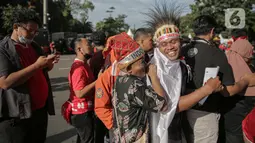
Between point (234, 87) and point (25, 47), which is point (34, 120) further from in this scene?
point (234, 87)

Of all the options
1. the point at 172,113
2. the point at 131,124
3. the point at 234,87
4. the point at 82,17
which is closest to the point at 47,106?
the point at 131,124

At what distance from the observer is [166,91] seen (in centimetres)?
223

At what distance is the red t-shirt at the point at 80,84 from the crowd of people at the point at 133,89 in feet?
0.04

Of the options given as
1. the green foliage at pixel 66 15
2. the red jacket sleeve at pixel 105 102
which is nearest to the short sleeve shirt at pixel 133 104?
the red jacket sleeve at pixel 105 102

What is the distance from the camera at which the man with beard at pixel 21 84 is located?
2502 mm

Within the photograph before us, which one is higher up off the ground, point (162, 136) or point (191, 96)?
point (191, 96)

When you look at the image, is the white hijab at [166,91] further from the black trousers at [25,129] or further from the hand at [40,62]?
the black trousers at [25,129]

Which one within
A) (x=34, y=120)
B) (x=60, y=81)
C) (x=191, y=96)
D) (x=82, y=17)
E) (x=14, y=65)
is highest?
(x=82, y=17)

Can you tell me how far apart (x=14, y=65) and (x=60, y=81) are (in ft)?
30.0

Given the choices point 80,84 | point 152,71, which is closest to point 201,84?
point 152,71

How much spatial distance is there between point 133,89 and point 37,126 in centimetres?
131

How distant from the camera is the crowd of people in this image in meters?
2.19

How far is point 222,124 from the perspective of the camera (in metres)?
3.83

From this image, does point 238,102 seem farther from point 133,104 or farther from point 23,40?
point 23,40
